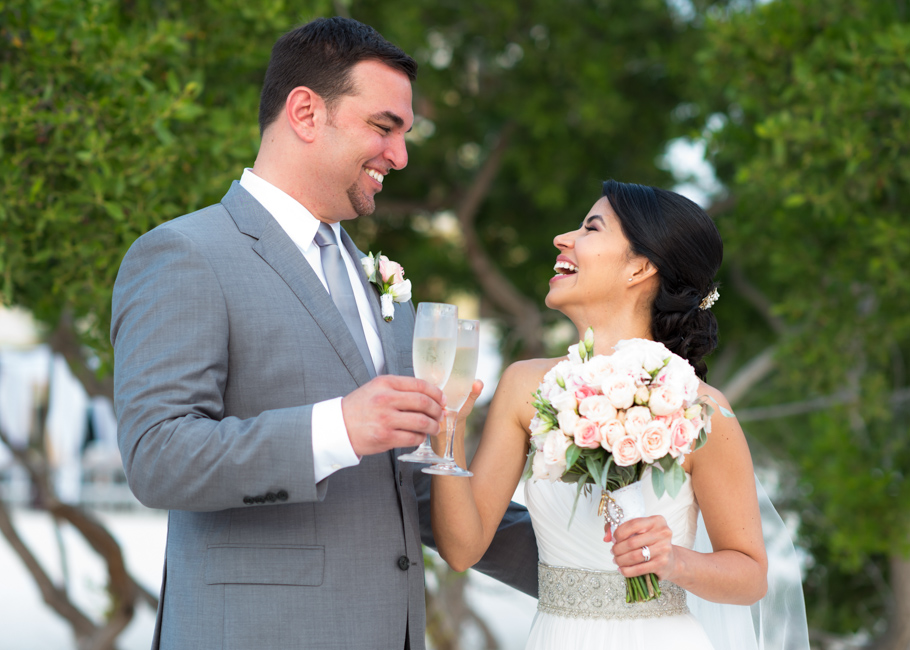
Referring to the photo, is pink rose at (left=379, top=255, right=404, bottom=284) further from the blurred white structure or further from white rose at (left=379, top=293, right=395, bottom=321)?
the blurred white structure

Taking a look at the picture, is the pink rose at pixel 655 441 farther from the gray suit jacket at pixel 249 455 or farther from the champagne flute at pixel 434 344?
the gray suit jacket at pixel 249 455

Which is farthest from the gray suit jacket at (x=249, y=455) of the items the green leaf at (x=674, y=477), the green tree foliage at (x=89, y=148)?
the green tree foliage at (x=89, y=148)

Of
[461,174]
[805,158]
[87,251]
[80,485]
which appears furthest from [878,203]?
[80,485]

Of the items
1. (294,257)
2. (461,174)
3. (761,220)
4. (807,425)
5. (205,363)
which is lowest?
(205,363)

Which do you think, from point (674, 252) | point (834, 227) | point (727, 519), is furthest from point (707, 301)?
point (834, 227)

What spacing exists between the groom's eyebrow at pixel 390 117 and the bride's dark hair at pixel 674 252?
2.85ft

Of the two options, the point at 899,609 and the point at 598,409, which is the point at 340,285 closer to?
the point at 598,409

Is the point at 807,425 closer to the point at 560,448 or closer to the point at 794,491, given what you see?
the point at 794,491

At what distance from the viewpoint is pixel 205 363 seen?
2.08 meters

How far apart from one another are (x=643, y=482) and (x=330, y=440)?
1353mm

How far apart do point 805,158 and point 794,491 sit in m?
4.41

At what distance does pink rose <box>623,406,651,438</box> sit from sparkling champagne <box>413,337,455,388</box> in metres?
0.48

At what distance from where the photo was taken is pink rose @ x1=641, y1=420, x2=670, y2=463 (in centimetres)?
217

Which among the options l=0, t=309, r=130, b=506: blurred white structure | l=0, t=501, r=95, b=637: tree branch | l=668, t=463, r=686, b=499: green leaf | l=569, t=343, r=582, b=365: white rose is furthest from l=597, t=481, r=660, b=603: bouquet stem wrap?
l=0, t=501, r=95, b=637: tree branch
